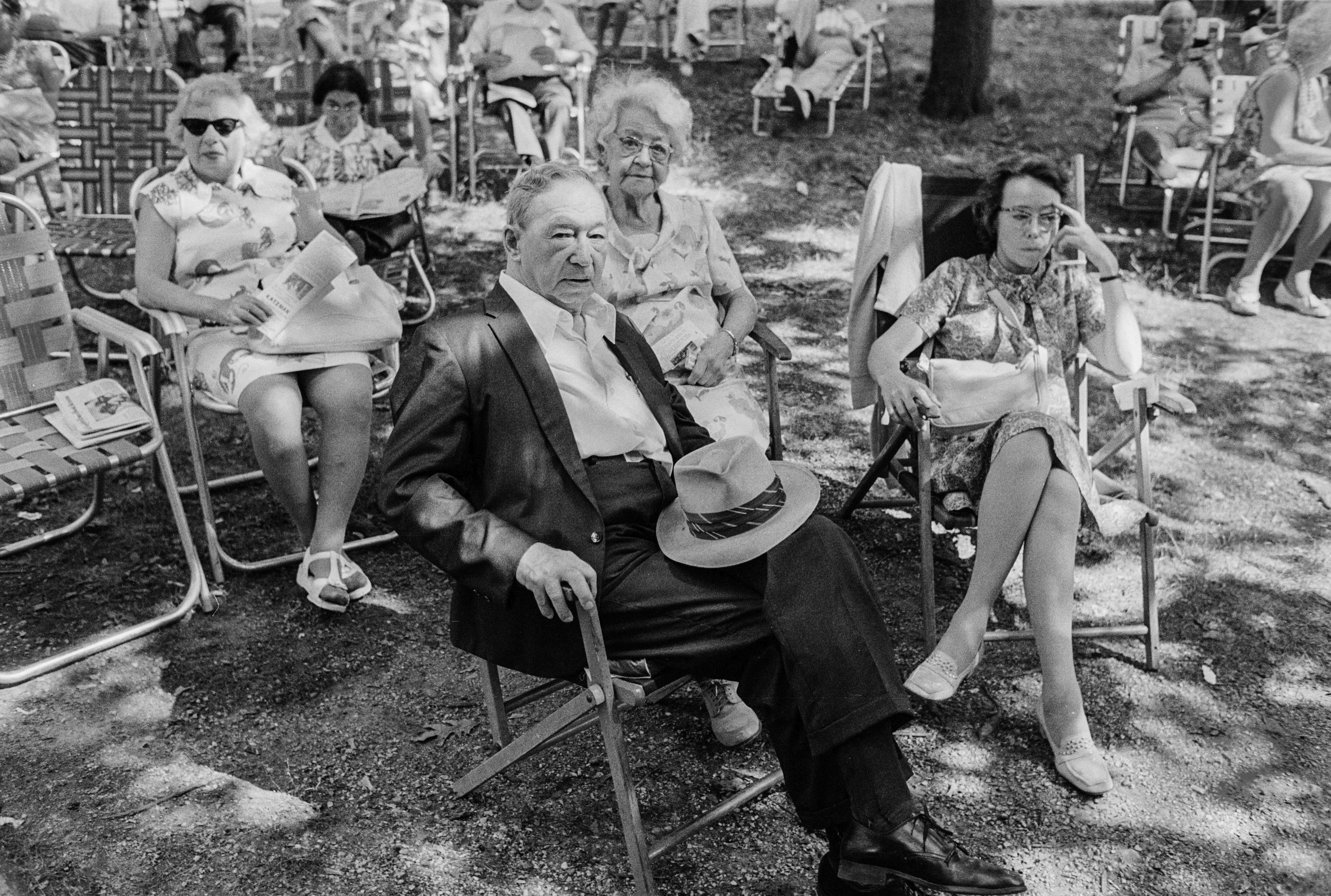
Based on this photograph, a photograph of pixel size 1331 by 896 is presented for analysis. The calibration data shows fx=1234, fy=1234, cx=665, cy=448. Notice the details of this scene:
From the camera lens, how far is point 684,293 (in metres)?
3.81

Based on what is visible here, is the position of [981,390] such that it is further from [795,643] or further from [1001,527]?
[795,643]

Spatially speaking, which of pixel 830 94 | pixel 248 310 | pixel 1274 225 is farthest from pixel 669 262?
pixel 830 94

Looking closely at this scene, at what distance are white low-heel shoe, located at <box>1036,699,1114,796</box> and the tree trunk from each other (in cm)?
645

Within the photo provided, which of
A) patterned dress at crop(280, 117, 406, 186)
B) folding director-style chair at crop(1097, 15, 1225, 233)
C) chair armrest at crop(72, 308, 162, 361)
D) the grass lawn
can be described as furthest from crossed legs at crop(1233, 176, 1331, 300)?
chair armrest at crop(72, 308, 162, 361)

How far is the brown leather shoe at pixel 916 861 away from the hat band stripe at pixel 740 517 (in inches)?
24.6

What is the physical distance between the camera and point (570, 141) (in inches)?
318

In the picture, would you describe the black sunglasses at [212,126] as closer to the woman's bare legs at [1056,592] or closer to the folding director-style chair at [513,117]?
the woman's bare legs at [1056,592]

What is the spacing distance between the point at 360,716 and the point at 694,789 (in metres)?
0.94

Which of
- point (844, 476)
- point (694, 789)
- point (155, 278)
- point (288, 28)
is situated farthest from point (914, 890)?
point (288, 28)

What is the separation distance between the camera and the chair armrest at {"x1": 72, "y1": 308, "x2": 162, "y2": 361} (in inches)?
142

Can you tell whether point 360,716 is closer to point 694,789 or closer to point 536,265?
point 694,789

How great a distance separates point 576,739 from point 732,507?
1.00 meters

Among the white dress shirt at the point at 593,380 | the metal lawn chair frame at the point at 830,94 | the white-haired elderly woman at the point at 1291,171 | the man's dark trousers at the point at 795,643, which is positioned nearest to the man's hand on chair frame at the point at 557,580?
the man's dark trousers at the point at 795,643

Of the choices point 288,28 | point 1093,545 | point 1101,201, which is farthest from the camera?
point 288,28
